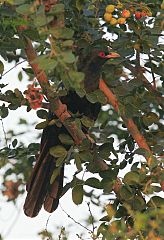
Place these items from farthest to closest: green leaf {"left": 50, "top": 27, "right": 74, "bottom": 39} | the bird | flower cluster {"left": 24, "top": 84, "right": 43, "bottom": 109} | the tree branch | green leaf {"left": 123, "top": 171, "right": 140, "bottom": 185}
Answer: the bird
the tree branch
flower cluster {"left": 24, "top": 84, "right": 43, "bottom": 109}
green leaf {"left": 123, "top": 171, "right": 140, "bottom": 185}
green leaf {"left": 50, "top": 27, "right": 74, "bottom": 39}

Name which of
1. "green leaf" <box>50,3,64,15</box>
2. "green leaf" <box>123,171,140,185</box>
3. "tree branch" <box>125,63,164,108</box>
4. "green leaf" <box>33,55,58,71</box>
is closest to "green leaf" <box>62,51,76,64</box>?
"green leaf" <box>33,55,58,71</box>

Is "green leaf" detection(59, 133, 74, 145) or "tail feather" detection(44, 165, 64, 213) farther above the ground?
"green leaf" detection(59, 133, 74, 145)

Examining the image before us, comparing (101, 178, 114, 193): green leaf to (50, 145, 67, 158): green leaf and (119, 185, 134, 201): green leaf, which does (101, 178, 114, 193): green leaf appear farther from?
(50, 145, 67, 158): green leaf

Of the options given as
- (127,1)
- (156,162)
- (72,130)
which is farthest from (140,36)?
(156,162)

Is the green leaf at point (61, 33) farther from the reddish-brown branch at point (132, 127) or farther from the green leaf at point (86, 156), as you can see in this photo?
the reddish-brown branch at point (132, 127)

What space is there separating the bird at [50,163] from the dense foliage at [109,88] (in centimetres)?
9

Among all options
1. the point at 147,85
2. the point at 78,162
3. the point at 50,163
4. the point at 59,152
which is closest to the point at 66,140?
the point at 59,152

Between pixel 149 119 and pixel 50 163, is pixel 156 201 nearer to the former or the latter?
pixel 149 119

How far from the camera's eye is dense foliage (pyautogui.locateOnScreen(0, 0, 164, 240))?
3123 mm

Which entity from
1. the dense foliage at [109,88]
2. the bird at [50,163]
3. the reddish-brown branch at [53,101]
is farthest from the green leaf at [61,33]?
the bird at [50,163]

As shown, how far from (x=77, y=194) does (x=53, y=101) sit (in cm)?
46

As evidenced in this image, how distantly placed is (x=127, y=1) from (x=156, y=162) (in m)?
0.76

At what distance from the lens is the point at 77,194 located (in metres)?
3.79

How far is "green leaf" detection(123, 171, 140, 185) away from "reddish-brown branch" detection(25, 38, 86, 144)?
353 mm
